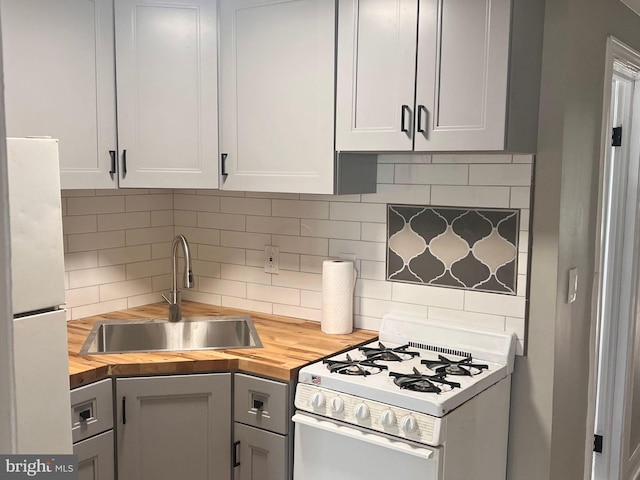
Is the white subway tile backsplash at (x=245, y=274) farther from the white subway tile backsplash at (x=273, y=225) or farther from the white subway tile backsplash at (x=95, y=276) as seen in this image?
the white subway tile backsplash at (x=95, y=276)

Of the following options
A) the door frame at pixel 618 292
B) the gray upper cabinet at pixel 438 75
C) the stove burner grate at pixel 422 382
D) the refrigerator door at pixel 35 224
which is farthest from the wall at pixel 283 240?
the refrigerator door at pixel 35 224

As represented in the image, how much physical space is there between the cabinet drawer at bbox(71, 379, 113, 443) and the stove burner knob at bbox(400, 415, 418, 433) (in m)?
1.05

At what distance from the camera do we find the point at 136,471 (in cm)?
238

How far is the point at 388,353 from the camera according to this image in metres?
2.50

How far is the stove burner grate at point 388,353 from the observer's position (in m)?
2.45

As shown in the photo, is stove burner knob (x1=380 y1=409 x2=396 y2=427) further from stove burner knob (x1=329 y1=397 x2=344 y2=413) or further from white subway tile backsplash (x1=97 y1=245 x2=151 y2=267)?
white subway tile backsplash (x1=97 y1=245 x2=151 y2=267)

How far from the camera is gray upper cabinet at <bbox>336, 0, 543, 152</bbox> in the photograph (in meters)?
2.15

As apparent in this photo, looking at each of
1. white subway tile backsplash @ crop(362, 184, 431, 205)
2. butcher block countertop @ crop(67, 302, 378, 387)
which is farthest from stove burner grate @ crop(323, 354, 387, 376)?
white subway tile backsplash @ crop(362, 184, 431, 205)

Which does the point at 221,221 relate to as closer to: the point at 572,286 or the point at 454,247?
the point at 454,247

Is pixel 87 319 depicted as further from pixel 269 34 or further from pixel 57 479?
pixel 57 479

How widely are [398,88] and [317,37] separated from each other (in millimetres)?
408

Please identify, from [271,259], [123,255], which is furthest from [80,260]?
[271,259]

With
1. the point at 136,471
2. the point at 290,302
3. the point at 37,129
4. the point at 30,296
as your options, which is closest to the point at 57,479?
the point at 30,296

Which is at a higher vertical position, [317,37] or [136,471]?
[317,37]
